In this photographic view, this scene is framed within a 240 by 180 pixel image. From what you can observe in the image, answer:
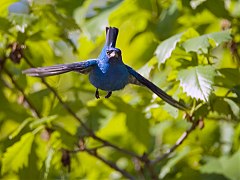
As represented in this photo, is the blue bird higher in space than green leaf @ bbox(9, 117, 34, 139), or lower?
lower

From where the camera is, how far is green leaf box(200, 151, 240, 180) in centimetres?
167

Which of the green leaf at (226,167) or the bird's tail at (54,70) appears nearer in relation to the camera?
the bird's tail at (54,70)

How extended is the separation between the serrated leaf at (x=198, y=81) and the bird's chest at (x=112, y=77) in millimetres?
466

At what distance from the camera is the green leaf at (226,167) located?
1.67 meters

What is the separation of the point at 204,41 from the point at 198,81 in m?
0.09

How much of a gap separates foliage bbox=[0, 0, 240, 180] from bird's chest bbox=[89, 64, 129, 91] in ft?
1.79

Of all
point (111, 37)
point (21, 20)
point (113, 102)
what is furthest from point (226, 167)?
point (111, 37)

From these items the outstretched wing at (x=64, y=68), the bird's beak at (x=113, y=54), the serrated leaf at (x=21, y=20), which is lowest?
the bird's beak at (x=113, y=54)

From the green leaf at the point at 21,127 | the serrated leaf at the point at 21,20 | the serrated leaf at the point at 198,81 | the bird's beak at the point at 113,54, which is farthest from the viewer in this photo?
the green leaf at the point at 21,127

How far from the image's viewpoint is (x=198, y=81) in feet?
4.46

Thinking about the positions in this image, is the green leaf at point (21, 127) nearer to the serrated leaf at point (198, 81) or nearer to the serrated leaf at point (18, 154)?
the serrated leaf at point (18, 154)

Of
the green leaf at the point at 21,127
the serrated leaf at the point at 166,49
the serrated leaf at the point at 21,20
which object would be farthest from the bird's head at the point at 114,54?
the green leaf at the point at 21,127

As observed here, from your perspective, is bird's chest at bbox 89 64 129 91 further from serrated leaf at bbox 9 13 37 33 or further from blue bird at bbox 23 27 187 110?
serrated leaf at bbox 9 13 37 33

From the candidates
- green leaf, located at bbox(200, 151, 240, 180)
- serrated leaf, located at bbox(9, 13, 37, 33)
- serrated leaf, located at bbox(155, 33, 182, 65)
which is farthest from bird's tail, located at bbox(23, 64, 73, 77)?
green leaf, located at bbox(200, 151, 240, 180)
